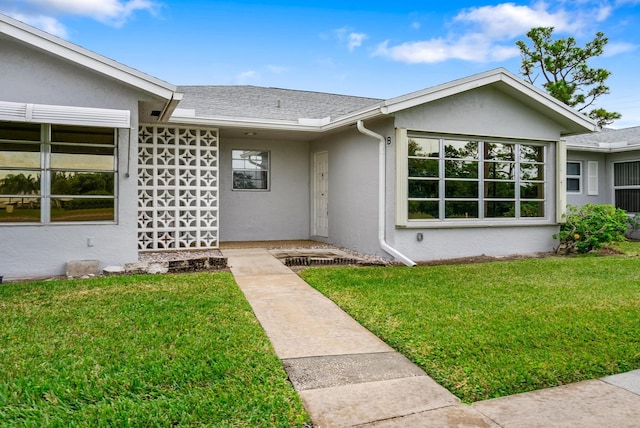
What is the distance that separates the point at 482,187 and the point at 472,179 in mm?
322

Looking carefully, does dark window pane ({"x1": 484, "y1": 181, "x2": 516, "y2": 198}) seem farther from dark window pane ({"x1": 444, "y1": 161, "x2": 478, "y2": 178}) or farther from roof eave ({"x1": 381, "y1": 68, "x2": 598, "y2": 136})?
roof eave ({"x1": 381, "y1": 68, "x2": 598, "y2": 136})

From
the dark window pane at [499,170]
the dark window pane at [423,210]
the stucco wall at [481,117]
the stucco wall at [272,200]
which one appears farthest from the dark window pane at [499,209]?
the stucco wall at [272,200]

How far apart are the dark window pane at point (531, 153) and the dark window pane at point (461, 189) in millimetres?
1621

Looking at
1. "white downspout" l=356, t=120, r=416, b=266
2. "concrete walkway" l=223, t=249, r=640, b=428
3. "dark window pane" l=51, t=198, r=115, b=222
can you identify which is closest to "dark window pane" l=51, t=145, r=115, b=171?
"dark window pane" l=51, t=198, r=115, b=222

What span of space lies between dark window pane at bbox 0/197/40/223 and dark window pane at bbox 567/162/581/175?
47.6 feet

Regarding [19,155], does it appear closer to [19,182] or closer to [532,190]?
[19,182]

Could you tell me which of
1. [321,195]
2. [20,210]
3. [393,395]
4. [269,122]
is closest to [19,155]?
[20,210]

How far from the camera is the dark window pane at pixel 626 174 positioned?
14.5m

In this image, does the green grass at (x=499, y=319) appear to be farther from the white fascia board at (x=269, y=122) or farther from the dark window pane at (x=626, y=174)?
the dark window pane at (x=626, y=174)

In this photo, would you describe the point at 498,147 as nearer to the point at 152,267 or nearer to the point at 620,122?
the point at 152,267

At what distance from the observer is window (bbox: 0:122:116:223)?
7539mm

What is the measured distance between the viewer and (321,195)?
41.2ft

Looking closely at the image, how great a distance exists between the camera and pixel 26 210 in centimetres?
762

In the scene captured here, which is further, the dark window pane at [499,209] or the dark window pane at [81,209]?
the dark window pane at [499,209]
